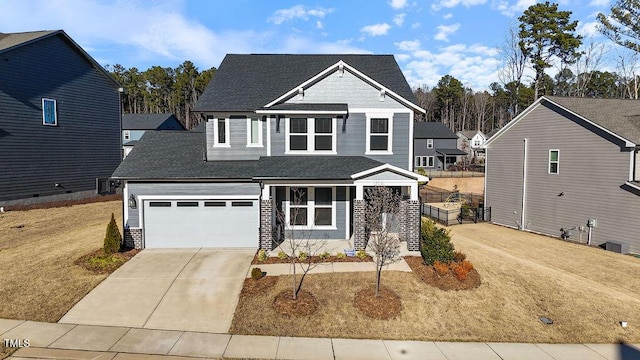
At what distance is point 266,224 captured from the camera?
14.9 m

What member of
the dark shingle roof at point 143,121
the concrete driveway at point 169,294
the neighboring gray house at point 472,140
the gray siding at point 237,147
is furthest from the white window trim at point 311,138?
the neighboring gray house at point 472,140

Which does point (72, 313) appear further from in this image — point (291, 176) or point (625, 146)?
point (625, 146)

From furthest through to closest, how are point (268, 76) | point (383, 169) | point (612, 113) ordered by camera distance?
point (612, 113) → point (268, 76) → point (383, 169)

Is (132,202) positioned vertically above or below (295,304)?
above

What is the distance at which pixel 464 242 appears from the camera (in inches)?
727

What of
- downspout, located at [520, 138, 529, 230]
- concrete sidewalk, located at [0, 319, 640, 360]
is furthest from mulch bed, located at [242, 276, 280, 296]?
downspout, located at [520, 138, 529, 230]

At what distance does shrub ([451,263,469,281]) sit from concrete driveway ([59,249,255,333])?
748cm

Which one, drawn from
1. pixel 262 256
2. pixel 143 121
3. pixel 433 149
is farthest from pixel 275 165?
pixel 433 149

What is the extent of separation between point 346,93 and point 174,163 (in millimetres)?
8807

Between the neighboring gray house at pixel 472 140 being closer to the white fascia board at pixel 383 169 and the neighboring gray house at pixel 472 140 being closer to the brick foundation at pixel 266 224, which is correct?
the white fascia board at pixel 383 169

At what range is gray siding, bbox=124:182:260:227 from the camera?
50.3 ft

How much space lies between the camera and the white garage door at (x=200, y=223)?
15547mm

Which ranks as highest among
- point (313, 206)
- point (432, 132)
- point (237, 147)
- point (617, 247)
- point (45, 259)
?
point (432, 132)

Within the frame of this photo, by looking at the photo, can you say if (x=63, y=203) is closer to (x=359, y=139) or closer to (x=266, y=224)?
(x=266, y=224)
